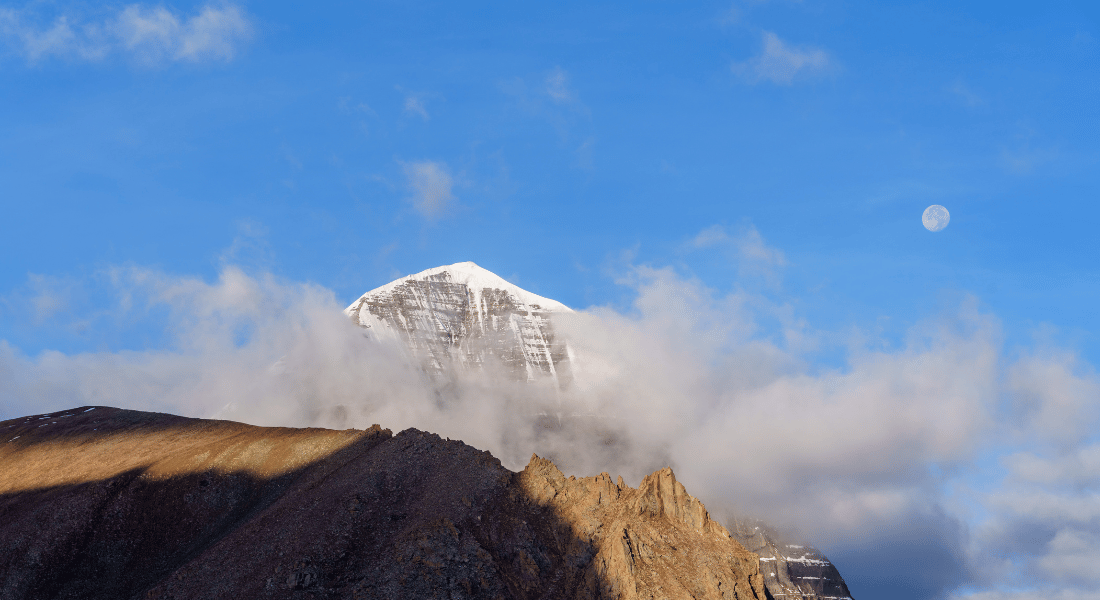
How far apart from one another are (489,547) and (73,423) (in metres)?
74.7

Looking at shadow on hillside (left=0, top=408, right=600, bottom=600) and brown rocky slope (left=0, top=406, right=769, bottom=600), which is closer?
shadow on hillside (left=0, top=408, right=600, bottom=600)

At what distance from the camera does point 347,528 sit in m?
81.3

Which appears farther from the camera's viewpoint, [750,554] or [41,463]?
[41,463]

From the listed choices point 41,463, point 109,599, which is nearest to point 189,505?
point 109,599

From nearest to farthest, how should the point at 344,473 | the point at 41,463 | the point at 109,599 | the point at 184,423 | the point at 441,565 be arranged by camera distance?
the point at 441,565 → the point at 109,599 → the point at 344,473 → the point at 41,463 → the point at 184,423

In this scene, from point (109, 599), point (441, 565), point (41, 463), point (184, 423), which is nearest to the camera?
point (441, 565)

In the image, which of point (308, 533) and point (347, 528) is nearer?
point (308, 533)

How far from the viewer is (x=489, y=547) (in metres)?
80.7

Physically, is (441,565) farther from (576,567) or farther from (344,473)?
(344,473)

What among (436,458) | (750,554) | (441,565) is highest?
(436,458)

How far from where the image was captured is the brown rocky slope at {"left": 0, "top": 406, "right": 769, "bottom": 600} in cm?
7669

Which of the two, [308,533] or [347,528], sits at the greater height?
[347,528]

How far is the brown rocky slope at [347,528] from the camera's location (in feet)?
252

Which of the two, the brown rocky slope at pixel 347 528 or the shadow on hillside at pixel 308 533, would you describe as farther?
the brown rocky slope at pixel 347 528
